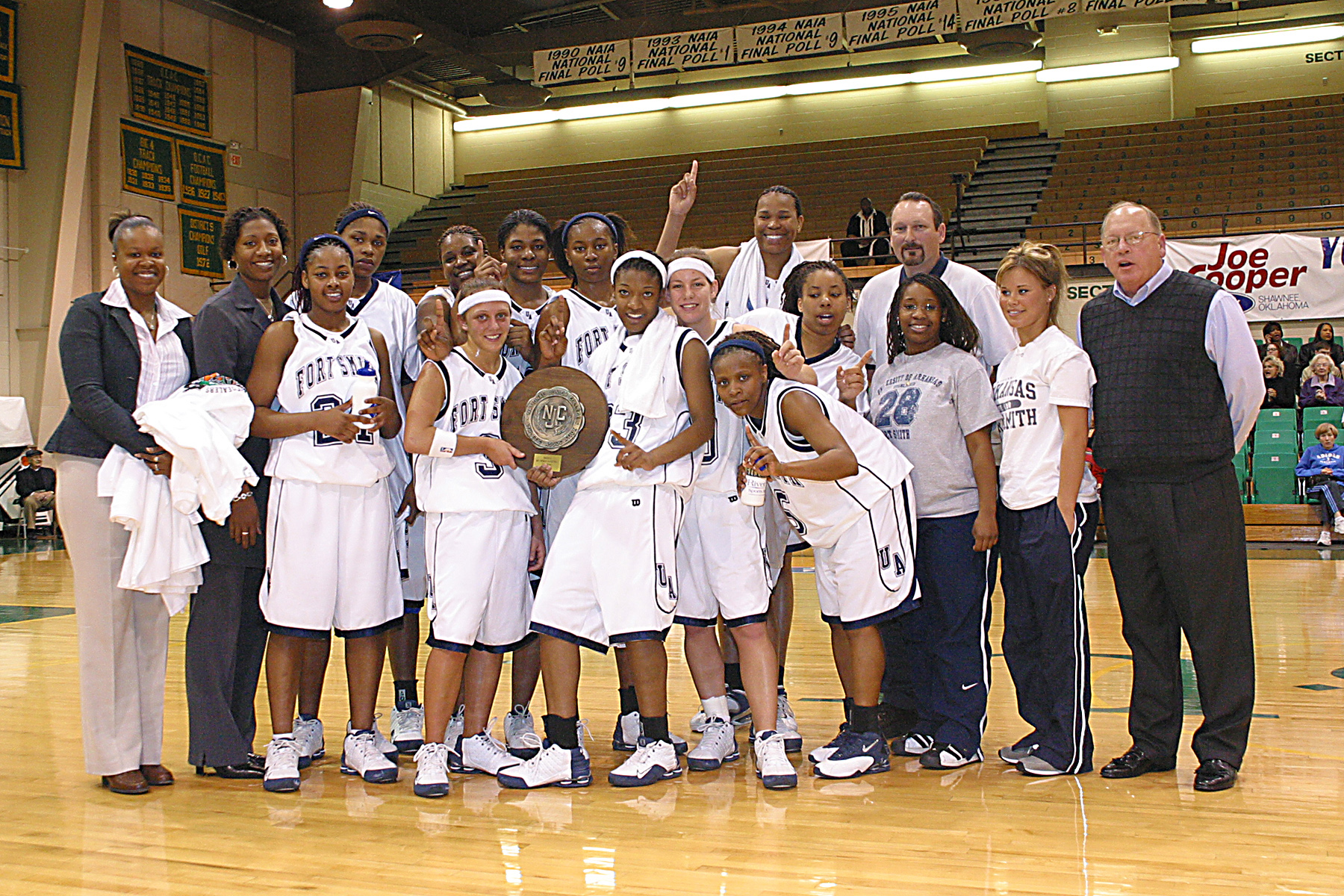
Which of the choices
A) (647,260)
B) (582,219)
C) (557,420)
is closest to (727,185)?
(582,219)

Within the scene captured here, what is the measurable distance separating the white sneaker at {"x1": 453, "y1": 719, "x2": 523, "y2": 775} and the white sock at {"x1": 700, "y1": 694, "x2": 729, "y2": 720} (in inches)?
25.5

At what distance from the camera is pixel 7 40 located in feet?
46.1

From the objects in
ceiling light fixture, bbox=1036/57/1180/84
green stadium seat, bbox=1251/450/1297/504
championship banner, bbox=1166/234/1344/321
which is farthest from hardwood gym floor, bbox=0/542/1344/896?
ceiling light fixture, bbox=1036/57/1180/84

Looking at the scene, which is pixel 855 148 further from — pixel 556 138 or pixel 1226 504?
pixel 1226 504

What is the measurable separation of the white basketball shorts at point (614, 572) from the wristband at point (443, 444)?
0.45 m

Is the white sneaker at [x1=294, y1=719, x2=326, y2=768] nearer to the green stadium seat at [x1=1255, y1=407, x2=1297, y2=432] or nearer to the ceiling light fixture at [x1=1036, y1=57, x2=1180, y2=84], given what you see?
the green stadium seat at [x1=1255, y1=407, x2=1297, y2=432]

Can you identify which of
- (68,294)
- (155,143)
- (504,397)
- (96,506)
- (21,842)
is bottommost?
(21,842)

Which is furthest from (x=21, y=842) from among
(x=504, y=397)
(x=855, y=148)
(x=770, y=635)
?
(x=855, y=148)

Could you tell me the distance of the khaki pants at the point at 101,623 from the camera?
3594 mm

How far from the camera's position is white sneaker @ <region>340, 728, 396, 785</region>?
142 inches

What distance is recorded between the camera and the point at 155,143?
51.6 ft

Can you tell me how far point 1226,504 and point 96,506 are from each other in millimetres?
3607

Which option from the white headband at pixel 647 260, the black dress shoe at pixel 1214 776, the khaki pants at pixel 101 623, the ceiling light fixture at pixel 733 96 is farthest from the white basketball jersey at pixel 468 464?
the ceiling light fixture at pixel 733 96

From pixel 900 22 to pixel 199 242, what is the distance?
408 inches
